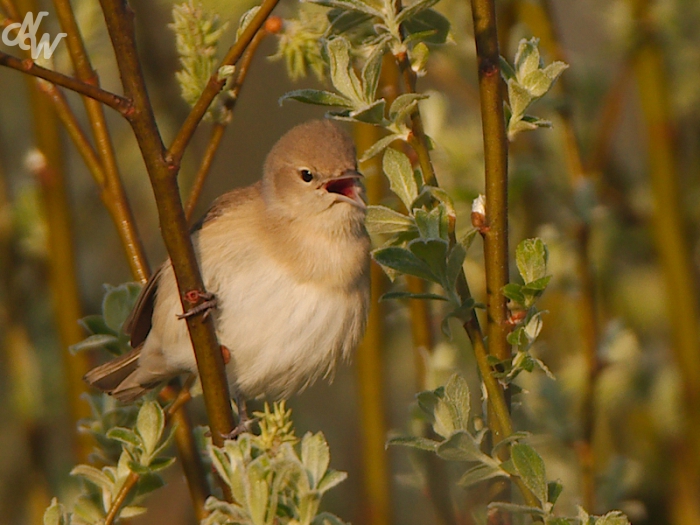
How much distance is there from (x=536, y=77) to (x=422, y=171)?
0.25m

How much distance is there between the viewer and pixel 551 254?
307 cm

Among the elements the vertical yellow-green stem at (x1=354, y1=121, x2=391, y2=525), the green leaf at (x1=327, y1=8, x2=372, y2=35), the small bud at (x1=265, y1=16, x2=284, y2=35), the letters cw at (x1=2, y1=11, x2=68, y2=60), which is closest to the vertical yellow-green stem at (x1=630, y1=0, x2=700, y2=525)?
the vertical yellow-green stem at (x1=354, y1=121, x2=391, y2=525)

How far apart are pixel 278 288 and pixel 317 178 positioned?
419 mm

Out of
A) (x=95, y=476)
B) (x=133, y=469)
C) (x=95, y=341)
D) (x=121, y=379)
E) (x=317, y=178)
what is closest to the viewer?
(x=133, y=469)

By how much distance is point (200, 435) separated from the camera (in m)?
2.31

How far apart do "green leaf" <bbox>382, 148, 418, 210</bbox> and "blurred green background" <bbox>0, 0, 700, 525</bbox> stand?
93 cm

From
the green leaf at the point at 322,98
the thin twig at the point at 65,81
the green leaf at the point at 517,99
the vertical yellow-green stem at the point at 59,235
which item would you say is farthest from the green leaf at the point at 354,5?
the vertical yellow-green stem at the point at 59,235

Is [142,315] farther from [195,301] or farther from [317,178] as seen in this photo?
[195,301]

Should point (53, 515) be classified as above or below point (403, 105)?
below

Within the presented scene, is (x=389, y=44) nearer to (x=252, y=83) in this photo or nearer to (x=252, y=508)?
(x=252, y=508)

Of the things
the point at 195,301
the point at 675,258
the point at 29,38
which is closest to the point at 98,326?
the point at 29,38

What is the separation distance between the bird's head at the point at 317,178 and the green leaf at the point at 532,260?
134cm

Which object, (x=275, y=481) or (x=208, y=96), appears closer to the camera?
(x=275, y=481)

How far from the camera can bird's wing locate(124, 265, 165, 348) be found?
8.24ft
